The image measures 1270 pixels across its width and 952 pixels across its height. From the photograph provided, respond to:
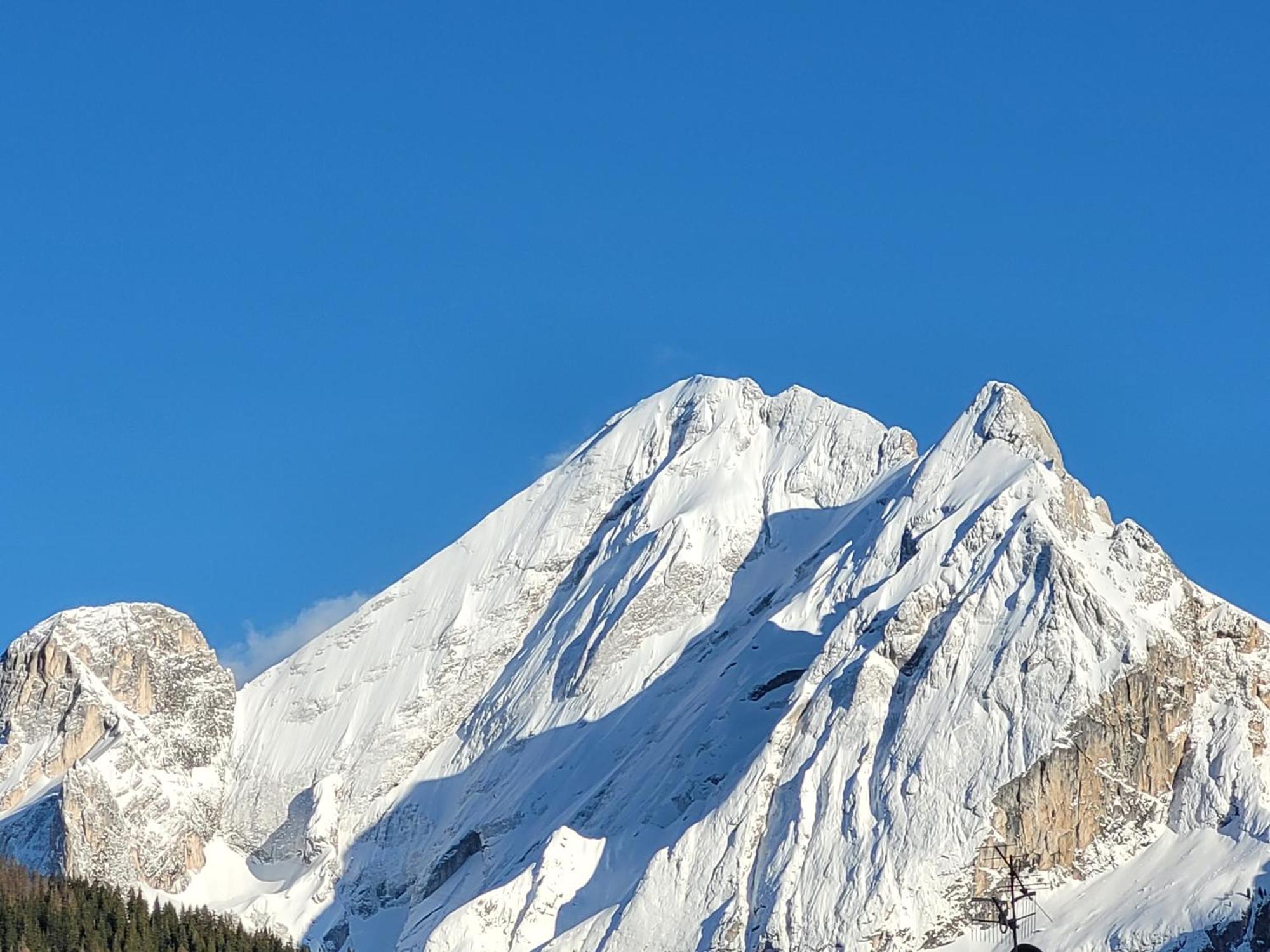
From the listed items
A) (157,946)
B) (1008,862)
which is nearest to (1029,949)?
(1008,862)

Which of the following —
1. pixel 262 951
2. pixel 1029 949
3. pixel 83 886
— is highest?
pixel 83 886

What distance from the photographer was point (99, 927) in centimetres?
17912

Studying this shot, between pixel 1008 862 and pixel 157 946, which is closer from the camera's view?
pixel 1008 862

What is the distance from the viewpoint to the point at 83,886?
647 feet

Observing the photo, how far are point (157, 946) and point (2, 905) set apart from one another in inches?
461

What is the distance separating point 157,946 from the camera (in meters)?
179

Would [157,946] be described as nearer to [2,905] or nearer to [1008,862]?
[2,905]

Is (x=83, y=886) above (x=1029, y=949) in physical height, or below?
above

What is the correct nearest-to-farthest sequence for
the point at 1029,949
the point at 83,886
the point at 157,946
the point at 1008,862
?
the point at 1029,949, the point at 1008,862, the point at 157,946, the point at 83,886

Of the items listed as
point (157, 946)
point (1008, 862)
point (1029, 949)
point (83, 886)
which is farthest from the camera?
point (83, 886)

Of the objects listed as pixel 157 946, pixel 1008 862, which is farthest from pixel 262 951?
pixel 1008 862

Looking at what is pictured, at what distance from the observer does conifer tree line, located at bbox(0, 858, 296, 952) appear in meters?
174

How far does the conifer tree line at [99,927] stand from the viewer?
17350 cm

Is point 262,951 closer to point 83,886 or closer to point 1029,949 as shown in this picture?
point 83,886
